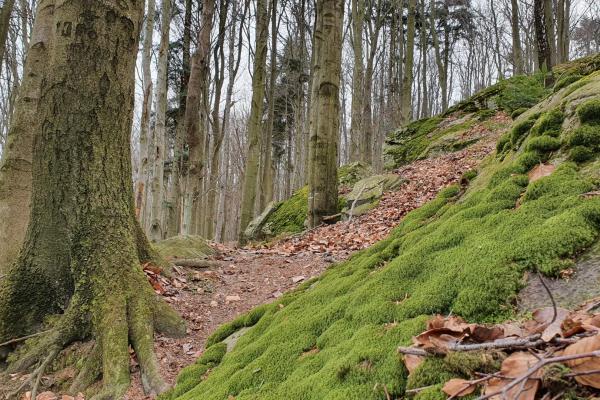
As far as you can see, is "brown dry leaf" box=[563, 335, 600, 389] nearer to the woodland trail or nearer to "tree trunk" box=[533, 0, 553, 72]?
the woodland trail

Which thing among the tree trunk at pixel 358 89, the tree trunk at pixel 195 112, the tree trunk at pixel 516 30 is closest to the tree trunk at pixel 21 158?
the tree trunk at pixel 195 112

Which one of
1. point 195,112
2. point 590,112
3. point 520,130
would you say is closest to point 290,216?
point 195,112

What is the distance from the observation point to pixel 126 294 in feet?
12.3

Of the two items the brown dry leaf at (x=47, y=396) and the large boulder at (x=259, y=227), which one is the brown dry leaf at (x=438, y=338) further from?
the large boulder at (x=259, y=227)

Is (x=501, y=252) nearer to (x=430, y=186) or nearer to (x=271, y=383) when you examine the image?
(x=271, y=383)

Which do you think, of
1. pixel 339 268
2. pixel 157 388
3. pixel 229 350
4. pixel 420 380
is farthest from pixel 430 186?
pixel 420 380

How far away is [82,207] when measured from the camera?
3.81 meters

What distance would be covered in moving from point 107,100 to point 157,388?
2675 mm

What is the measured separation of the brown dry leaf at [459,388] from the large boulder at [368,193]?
6.34 m

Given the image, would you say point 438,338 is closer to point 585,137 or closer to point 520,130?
point 585,137

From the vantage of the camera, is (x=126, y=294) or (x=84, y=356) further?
(x=126, y=294)

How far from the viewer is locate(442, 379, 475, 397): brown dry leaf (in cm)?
121

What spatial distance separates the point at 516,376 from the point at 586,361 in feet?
0.58

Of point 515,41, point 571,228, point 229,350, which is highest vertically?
point 515,41
